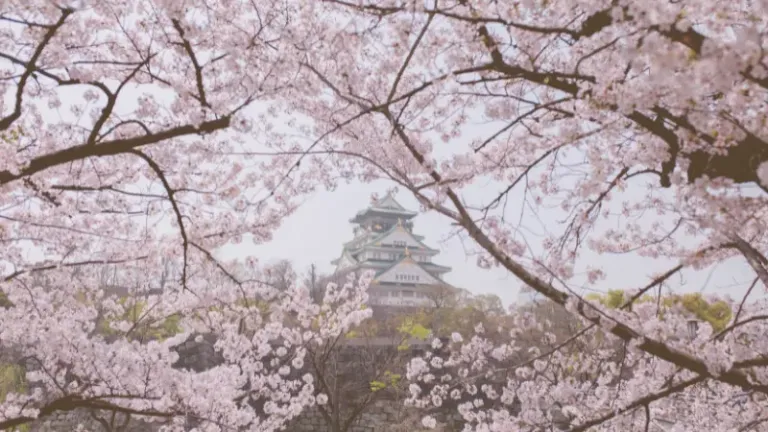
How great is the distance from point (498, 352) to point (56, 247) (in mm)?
5296

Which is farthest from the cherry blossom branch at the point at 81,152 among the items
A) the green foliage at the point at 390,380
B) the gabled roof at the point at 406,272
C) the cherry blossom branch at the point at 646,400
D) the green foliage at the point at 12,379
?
the gabled roof at the point at 406,272

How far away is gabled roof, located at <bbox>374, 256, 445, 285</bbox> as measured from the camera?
50031mm

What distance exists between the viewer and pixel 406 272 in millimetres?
51312

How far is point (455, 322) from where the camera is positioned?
2423 cm

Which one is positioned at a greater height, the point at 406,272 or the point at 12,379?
the point at 406,272

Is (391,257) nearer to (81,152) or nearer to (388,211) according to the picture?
(388,211)

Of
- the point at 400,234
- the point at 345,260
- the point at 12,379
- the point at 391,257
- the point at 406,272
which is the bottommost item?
the point at 12,379

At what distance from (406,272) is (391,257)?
4.72m

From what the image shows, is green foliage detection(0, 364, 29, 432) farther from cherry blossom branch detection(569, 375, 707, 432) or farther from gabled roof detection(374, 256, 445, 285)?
gabled roof detection(374, 256, 445, 285)

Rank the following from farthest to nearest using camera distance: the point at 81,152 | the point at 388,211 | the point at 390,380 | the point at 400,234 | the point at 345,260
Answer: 1. the point at 345,260
2. the point at 388,211
3. the point at 400,234
4. the point at 390,380
5. the point at 81,152

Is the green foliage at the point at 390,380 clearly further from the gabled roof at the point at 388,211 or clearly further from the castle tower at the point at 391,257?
the gabled roof at the point at 388,211

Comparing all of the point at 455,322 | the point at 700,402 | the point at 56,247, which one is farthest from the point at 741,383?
the point at 455,322

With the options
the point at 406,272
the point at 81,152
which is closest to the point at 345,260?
the point at 406,272

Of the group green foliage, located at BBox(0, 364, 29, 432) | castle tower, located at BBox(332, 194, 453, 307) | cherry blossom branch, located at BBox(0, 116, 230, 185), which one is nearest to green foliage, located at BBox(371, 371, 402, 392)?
cherry blossom branch, located at BBox(0, 116, 230, 185)
